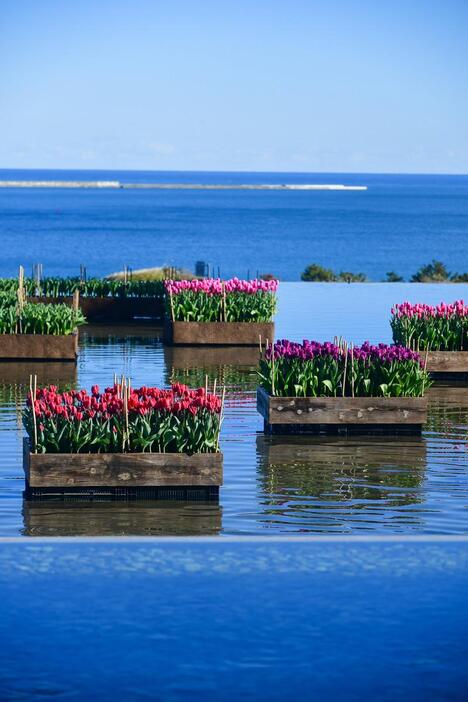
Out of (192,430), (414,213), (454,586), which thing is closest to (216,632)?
(454,586)

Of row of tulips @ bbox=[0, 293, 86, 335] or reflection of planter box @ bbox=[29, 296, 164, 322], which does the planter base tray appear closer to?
row of tulips @ bbox=[0, 293, 86, 335]

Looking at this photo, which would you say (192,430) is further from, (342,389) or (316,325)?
(316,325)

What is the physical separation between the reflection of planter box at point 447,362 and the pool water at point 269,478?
0.33 m

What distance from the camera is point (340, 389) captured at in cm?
1593

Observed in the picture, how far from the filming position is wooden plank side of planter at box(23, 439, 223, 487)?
11.9 meters

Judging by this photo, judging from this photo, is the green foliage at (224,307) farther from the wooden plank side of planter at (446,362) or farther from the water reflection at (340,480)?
the water reflection at (340,480)

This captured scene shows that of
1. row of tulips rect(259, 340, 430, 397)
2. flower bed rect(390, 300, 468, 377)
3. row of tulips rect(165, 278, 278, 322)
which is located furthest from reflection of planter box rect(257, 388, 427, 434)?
row of tulips rect(165, 278, 278, 322)

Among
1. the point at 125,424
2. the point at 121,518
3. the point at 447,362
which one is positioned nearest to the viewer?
the point at 121,518

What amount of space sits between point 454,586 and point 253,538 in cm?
162

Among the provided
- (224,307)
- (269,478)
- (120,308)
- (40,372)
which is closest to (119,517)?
(269,478)

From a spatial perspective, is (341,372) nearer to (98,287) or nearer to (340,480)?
(340,480)

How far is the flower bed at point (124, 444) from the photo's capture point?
11.9 metres

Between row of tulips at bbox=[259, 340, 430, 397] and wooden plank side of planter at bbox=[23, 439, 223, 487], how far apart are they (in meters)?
3.78

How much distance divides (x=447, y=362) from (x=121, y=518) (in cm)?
1010
